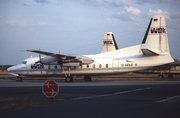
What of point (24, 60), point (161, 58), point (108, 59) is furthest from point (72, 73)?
point (161, 58)

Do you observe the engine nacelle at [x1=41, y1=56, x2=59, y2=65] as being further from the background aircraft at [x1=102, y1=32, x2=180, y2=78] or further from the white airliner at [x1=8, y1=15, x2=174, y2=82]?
the background aircraft at [x1=102, y1=32, x2=180, y2=78]

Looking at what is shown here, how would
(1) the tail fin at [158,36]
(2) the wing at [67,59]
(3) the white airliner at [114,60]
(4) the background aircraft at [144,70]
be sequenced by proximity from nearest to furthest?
(3) the white airliner at [114,60] < (1) the tail fin at [158,36] < (2) the wing at [67,59] < (4) the background aircraft at [144,70]

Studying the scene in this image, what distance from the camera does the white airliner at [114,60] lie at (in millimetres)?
34031

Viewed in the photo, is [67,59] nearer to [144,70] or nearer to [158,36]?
[158,36]

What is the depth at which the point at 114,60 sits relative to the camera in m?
35.3

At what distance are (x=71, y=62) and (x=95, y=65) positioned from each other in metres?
2.75

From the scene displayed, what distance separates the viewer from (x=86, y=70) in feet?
120

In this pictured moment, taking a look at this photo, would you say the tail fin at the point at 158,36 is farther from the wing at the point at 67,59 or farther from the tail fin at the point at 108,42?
the tail fin at the point at 108,42

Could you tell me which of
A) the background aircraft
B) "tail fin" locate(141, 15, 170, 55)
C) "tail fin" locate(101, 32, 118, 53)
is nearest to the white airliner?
"tail fin" locate(141, 15, 170, 55)

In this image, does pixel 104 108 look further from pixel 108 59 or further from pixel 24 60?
pixel 24 60

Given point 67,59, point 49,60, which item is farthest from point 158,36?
point 49,60

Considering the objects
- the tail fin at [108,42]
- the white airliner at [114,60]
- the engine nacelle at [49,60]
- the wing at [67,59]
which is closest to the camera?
the white airliner at [114,60]

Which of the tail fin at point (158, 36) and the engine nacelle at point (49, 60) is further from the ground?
the tail fin at point (158, 36)

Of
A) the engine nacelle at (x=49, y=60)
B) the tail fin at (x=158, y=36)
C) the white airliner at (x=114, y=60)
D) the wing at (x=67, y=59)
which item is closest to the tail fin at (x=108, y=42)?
the white airliner at (x=114, y=60)
